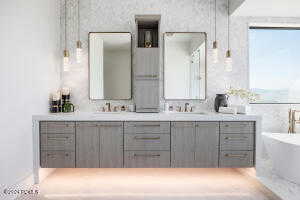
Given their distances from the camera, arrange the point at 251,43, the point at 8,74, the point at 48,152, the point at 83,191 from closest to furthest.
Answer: the point at 8,74
the point at 83,191
the point at 48,152
the point at 251,43

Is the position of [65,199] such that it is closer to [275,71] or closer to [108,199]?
[108,199]

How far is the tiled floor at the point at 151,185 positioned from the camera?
244 centimetres

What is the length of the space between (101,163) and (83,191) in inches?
14.7

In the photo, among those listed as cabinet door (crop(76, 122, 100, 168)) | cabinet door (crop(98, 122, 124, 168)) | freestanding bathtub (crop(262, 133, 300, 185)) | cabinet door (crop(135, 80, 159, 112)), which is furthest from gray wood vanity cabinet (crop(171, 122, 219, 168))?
cabinet door (crop(76, 122, 100, 168))

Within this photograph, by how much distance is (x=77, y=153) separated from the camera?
9.07ft

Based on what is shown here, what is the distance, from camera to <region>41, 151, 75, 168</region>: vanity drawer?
2.76 metres

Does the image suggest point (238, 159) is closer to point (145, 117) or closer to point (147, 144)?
point (147, 144)

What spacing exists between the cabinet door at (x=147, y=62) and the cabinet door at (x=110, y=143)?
79cm

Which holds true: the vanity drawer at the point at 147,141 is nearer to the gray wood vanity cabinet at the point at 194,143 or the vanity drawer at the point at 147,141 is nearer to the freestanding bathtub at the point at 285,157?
the gray wood vanity cabinet at the point at 194,143

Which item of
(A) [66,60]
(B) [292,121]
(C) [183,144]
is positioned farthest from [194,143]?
(A) [66,60]

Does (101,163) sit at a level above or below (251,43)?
below

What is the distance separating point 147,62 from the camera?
10.1 ft

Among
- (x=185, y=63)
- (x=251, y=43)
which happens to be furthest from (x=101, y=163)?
(x=251, y=43)

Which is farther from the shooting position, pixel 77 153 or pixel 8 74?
pixel 77 153
